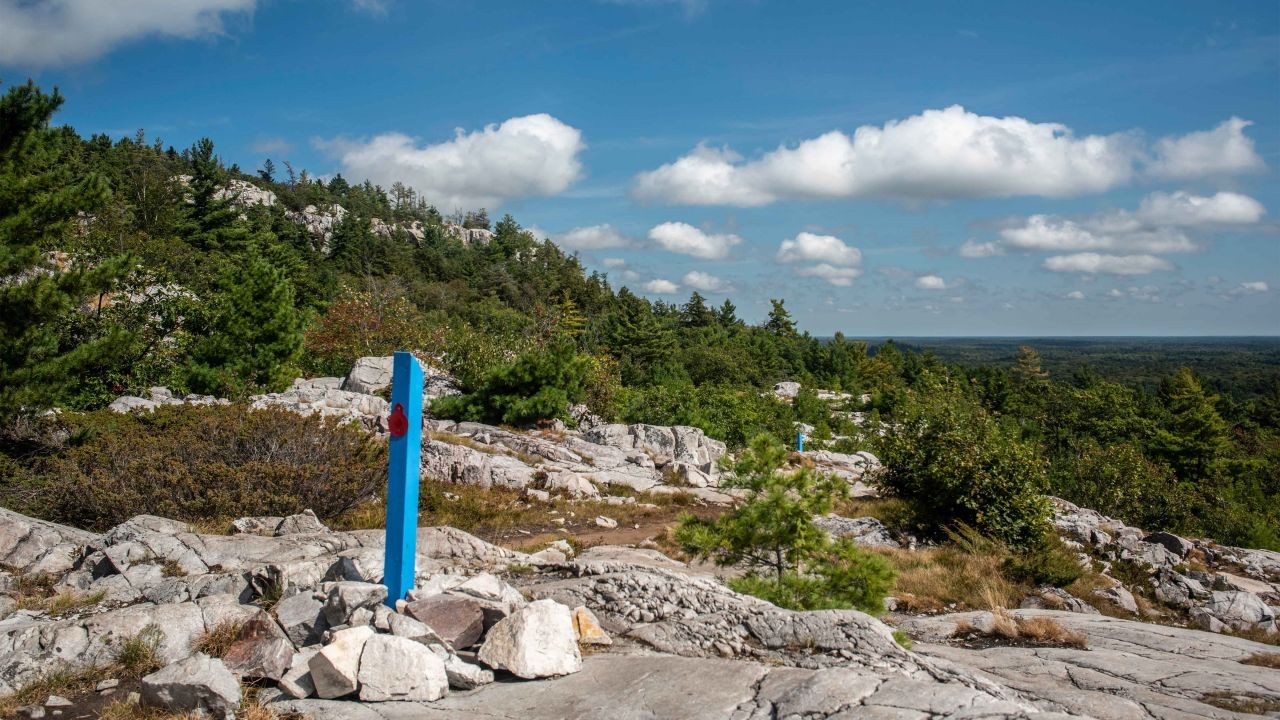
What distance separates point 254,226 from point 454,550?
58413mm

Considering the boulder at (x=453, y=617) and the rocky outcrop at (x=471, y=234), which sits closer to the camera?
the boulder at (x=453, y=617)

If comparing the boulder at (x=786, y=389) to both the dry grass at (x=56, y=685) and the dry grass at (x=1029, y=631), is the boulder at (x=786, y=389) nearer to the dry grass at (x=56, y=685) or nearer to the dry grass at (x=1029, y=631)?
the dry grass at (x=1029, y=631)

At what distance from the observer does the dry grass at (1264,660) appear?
21.1 feet

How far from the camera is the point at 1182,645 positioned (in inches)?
273

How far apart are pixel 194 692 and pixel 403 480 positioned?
1.91m

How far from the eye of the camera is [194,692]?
14.2 feet

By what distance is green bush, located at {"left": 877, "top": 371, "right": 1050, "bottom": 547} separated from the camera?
43.7 ft

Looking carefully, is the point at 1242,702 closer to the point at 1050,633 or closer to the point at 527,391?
the point at 1050,633

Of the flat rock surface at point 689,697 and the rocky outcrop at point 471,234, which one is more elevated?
the rocky outcrop at point 471,234

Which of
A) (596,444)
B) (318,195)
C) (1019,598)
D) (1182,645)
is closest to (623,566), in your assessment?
(1182,645)

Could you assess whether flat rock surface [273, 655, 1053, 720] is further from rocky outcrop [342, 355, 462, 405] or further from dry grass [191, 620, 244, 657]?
rocky outcrop [342, 355, 462, 405]

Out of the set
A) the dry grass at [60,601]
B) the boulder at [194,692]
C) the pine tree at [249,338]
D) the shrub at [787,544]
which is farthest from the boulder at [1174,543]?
the pine tree at [249,338]

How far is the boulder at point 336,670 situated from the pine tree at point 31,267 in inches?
439

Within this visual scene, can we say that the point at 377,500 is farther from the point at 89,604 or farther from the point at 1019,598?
the point at 1019,598
